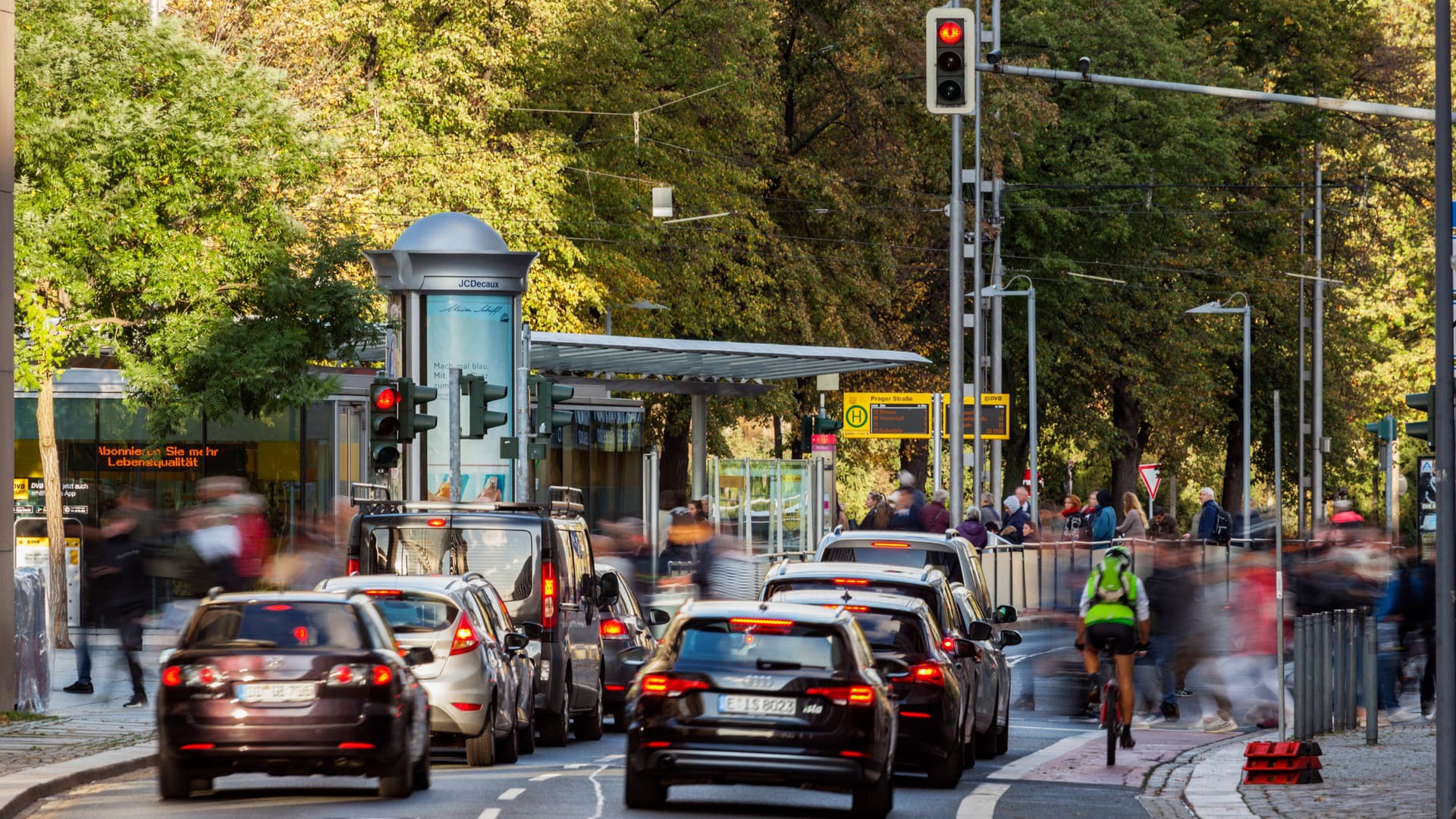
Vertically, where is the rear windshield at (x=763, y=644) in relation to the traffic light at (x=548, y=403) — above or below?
below

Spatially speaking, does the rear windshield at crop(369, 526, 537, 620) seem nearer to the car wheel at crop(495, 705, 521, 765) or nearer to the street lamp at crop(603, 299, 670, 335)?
the car wheel at crop(495, 705, 521, 765)

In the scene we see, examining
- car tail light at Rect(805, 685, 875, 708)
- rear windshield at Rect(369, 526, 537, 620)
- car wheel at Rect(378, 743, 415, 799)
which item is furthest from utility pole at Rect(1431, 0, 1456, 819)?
rear windshield at Rect(369, 526, 537, 620)

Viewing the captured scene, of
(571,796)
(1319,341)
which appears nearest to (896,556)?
(571,796)

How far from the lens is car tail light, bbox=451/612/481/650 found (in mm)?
15828

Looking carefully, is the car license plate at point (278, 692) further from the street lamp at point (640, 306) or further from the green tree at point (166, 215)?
the street lamp at point (640, 306)

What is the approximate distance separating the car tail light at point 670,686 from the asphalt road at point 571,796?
0.72 metres

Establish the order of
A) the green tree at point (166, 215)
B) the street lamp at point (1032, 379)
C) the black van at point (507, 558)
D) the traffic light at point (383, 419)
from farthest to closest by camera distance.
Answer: the street lamp at point (1032, 379) < the green tree at point (166, 215) < the traffic light at point (383, 419) < the black van at point (507, 558)

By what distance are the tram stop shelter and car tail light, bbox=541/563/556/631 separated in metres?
14.7

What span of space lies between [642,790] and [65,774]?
3848mm

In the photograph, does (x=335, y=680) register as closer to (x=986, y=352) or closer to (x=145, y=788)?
(x=145, y=788)

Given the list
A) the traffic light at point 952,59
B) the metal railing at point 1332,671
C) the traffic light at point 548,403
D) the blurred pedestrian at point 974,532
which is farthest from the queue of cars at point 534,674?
the blurred pedestrian at point 974,532

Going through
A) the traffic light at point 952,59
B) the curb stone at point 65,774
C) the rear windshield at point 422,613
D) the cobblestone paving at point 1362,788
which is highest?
the traffic light at point 952,59

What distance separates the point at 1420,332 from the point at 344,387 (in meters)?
42.5

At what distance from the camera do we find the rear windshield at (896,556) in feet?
69.4
